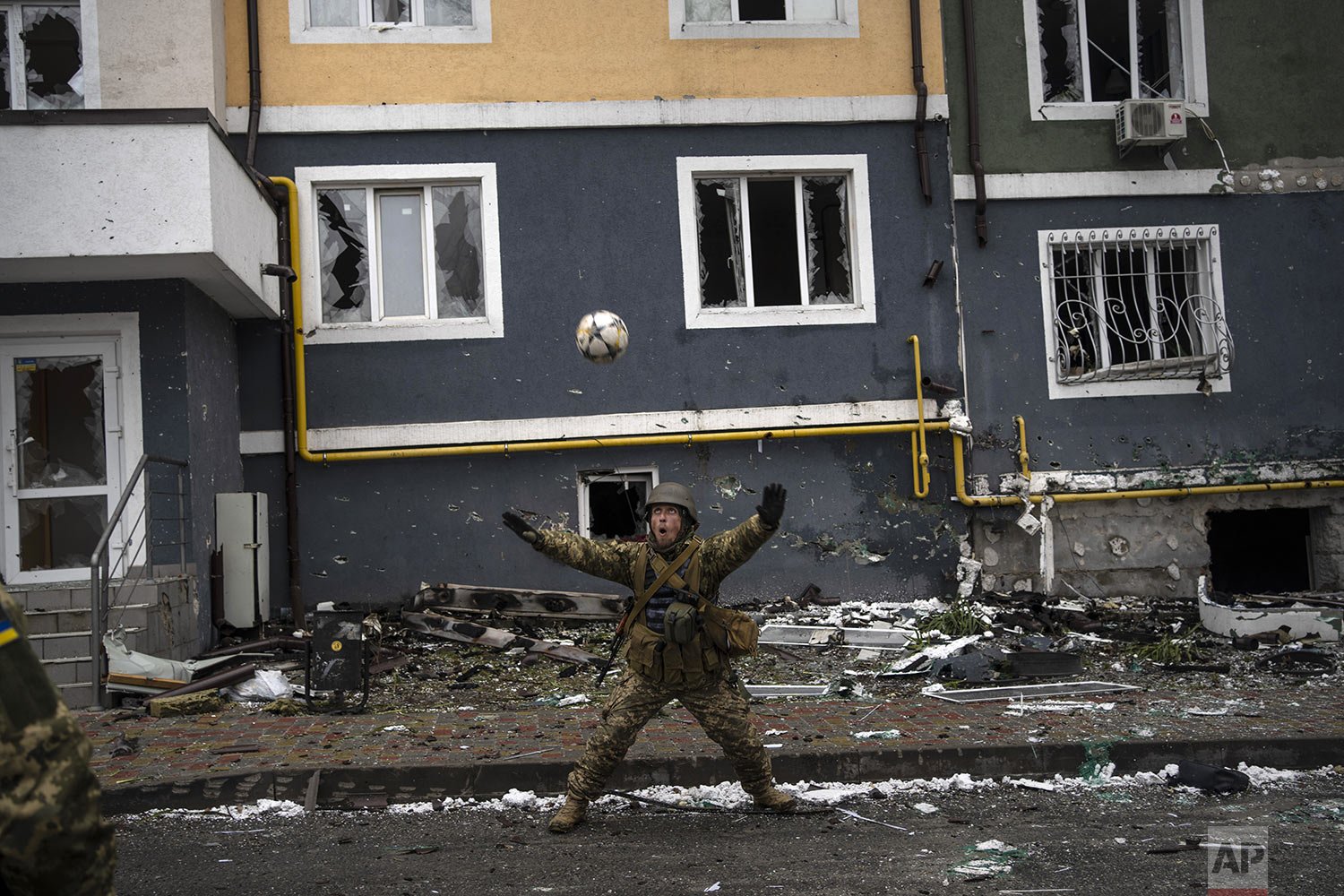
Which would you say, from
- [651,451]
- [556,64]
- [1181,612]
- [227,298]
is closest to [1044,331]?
[1181,612]

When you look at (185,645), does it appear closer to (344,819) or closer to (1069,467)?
(344,819)

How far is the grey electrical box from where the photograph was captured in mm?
10516

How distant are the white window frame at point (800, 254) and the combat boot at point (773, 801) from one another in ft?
22.3

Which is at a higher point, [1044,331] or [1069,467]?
[1044,331]

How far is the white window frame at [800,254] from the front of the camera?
12188mm

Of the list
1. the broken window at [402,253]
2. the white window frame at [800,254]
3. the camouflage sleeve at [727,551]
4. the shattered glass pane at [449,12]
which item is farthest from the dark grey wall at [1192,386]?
the camouflage sleeve at [727,551]

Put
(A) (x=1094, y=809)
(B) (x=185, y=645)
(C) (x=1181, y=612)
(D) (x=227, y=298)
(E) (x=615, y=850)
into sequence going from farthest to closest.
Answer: (C) (x=1181, y=612) < (D) (x=227, y=298) < (B) (x=185, y=645) < (A) (x=1094, y=809) < (E) (x=615, y=850)

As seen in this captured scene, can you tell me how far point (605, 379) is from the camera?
12047mm

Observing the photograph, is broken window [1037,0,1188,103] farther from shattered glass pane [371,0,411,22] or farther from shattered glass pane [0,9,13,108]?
shattered glass pane [0,9,13,108]

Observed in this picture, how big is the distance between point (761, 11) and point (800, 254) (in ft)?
8.55

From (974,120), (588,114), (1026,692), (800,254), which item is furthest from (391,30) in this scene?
(1026,692)

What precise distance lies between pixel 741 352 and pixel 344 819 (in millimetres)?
7135

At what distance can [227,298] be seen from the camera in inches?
423

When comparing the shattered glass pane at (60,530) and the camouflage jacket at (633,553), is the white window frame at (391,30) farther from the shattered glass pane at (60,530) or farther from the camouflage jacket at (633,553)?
the camouflage jacket at (633,553)
